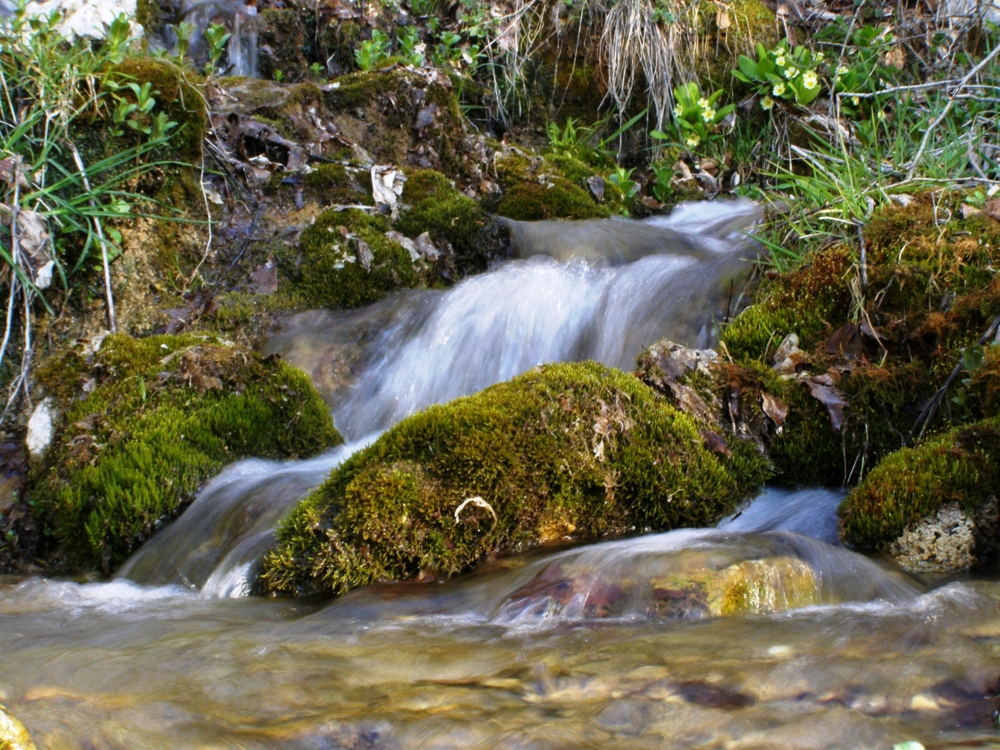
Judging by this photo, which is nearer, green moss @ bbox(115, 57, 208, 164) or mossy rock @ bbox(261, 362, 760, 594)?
mossy rock @ bbox(261, 362, 760, 594)

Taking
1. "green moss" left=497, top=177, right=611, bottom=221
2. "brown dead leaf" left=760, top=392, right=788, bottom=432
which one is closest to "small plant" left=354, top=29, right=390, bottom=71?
"green moss" left=497, top=177, right=611, bottom=221

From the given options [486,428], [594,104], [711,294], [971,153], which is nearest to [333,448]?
[486,428]

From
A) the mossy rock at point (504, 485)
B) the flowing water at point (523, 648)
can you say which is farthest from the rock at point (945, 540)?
the mossy rock at point (504, 485)

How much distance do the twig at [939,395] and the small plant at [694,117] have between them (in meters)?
5.27

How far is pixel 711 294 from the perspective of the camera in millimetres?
5039

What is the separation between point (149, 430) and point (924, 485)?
354 centimetres

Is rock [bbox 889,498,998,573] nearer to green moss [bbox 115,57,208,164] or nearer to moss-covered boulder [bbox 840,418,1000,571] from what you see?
moss-covered boulder [bbox 840,418,1000,571]

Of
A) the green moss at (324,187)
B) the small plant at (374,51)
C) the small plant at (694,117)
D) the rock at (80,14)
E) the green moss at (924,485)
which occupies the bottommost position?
the green moss at (924,485)

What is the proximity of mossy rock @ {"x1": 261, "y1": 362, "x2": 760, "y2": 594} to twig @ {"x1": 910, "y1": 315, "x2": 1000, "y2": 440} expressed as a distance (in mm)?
858

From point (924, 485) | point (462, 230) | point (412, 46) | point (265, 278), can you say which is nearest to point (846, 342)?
point (924, 485)

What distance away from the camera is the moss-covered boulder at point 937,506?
9.91 feet

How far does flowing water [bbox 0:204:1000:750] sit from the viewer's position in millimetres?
1825

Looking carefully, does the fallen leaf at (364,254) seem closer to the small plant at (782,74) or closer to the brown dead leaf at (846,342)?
the brown dead leaf at (846,342)

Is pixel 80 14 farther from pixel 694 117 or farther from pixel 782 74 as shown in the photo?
pixel 782 74
